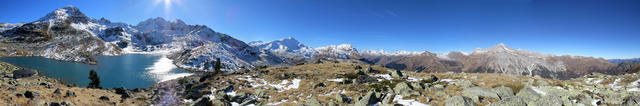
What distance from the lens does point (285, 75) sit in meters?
37.5

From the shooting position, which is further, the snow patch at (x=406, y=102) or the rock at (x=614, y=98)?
the snow patch at (x=406, y=102)

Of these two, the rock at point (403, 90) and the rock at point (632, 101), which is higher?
the rock at point (632, 101)

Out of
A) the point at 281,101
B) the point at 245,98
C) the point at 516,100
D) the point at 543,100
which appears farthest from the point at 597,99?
the point at 245,98

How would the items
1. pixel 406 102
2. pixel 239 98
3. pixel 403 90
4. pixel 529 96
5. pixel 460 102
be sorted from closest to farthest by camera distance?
pixel 460 102, pixel 529 96, pixel 406 102, pixel 403 90, pixel 239 98

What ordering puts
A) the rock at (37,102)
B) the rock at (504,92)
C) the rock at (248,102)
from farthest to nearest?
the rock at (248,102) → the rock at (37,102) → the rock at (504,92)

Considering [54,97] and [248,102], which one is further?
[248,102]

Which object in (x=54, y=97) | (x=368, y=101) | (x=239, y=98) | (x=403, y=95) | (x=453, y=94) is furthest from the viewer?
(x=239, y=98)

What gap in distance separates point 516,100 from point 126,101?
3481 cm

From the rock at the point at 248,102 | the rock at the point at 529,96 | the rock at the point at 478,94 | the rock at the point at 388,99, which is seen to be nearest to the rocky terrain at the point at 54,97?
the rock at the point at 248,102

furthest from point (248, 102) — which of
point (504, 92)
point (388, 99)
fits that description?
point (504, 92)

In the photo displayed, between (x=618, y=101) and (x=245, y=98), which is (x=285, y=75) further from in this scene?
(x=618, y=101)

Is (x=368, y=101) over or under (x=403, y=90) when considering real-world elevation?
under

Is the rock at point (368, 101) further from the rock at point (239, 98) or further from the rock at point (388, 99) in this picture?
the rock at point (239, 98)

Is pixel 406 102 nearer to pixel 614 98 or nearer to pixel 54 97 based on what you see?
pixel 614 98
